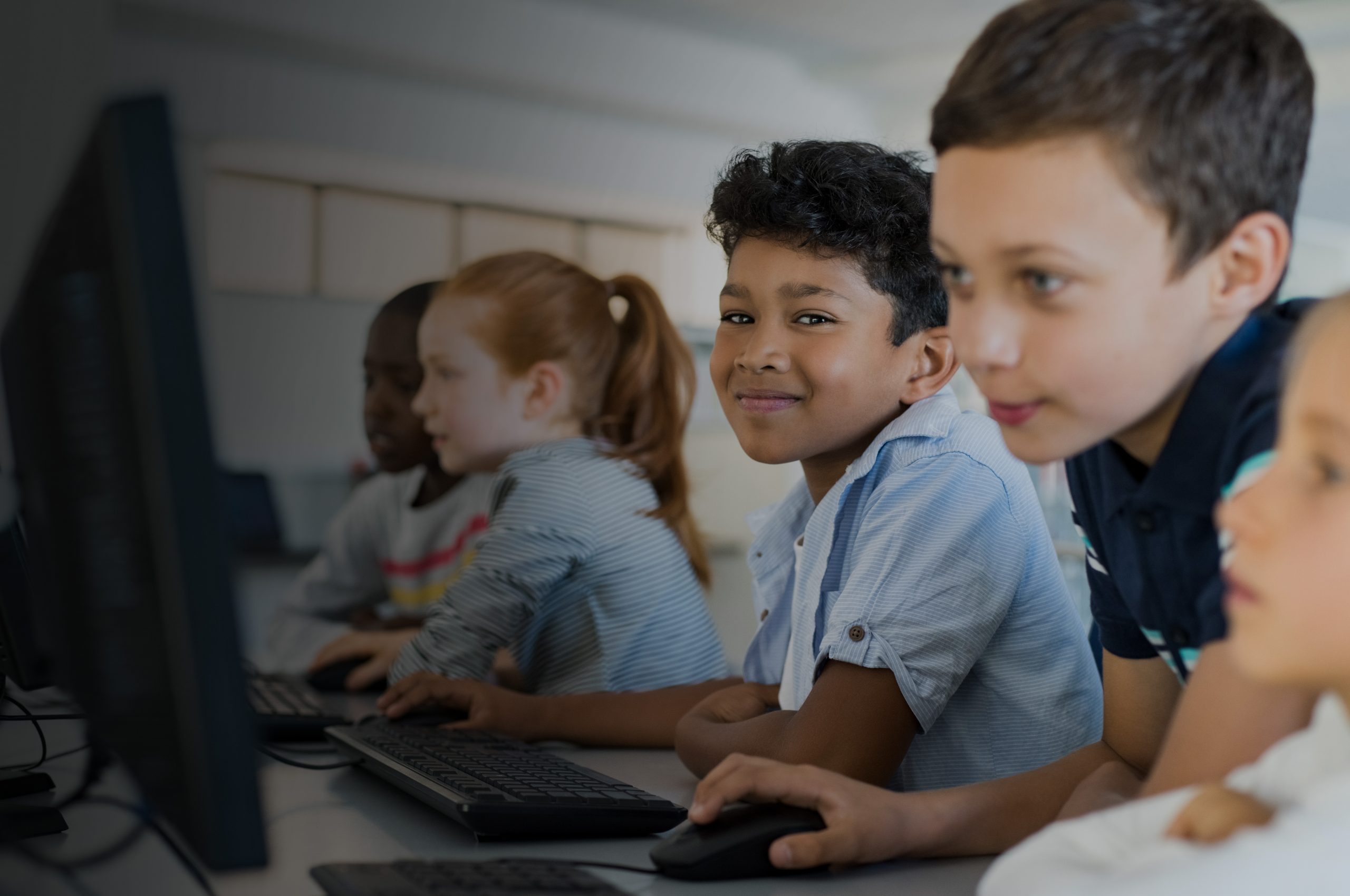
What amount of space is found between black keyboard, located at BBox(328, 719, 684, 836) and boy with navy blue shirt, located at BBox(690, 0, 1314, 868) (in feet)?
1.11

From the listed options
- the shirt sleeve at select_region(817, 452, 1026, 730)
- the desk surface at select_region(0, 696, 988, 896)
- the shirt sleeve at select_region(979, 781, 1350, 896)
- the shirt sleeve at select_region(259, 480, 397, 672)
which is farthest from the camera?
the shirt sleeve at select_region(259, 480, 397, 672)

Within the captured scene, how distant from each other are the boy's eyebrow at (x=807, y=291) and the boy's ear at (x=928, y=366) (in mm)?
88

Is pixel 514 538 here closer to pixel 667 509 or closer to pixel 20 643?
pixel 667 509

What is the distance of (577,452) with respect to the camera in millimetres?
1435

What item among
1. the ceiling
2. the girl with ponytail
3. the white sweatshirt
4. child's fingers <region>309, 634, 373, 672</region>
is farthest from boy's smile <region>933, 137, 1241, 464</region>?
the ceiling

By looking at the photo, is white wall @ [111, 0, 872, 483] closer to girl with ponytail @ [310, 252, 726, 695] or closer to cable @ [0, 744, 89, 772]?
girl with ponytail @ [310, 252, 726, 695]

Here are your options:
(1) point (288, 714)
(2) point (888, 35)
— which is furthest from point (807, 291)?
(2) point (888, 35)

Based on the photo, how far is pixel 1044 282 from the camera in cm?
57

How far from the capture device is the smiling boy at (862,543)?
852mm

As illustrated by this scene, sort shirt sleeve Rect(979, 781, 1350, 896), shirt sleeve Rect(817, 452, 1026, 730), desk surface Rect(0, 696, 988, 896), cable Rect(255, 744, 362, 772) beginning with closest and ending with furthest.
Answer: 1. shirt sleeve Rect(979, 781, 1350, 896)
2. desk surface Rect(0, 696, 988, 896)
3. shirt sleeve Rect(817, 452, 1026, 730)
4. cable Rect(255, 744, 362, 772)

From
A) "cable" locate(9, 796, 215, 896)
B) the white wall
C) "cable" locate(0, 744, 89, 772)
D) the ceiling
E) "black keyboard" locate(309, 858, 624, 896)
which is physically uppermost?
the ceiling

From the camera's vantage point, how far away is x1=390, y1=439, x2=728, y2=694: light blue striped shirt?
4.28 ft

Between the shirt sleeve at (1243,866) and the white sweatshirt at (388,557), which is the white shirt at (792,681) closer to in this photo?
the shirt sleeve at (1243,866)

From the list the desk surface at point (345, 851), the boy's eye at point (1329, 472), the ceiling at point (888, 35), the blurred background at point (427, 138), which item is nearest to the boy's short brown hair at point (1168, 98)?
the boy's eye at point (1329, 472)
